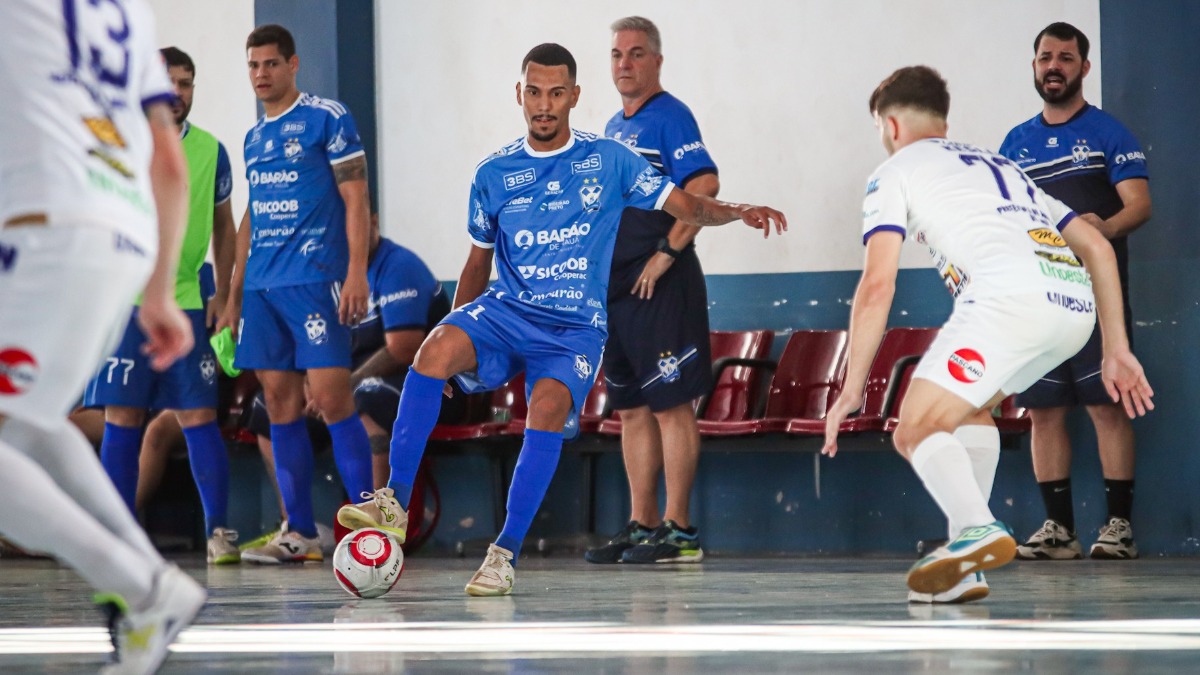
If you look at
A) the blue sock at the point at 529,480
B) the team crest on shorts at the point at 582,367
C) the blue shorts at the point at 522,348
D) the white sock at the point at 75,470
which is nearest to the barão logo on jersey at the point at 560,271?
the blue shorts at the point at 522,348

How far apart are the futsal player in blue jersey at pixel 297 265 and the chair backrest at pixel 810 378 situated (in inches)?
84.0

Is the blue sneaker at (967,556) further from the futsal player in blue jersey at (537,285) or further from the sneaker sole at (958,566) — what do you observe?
the futsal player in blue jersey at (537,285)

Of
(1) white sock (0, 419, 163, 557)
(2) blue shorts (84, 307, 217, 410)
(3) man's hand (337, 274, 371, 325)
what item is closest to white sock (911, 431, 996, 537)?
(1) white sock (0, 419, 163, 557)

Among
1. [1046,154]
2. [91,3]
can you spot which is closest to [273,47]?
[1046,154]

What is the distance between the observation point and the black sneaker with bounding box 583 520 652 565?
7555mm

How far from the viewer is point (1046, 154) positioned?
7.59m

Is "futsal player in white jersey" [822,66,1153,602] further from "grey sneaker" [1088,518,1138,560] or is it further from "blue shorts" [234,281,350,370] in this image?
"blue shorts" [234,281,350,370]

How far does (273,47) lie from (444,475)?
2.97m

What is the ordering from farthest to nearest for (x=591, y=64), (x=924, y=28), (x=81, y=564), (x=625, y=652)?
(x=591, y=64)
(x=924, y=28)
(x=625, y=652)
(x=81, y=564)

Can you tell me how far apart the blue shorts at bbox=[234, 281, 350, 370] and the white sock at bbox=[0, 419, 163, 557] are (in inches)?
188

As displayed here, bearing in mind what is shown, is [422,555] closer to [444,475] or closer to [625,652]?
[444,475]

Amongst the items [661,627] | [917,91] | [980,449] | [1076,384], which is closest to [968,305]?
[980,449]

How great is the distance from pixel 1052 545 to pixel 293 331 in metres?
3.62

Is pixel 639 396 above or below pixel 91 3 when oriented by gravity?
→ below
